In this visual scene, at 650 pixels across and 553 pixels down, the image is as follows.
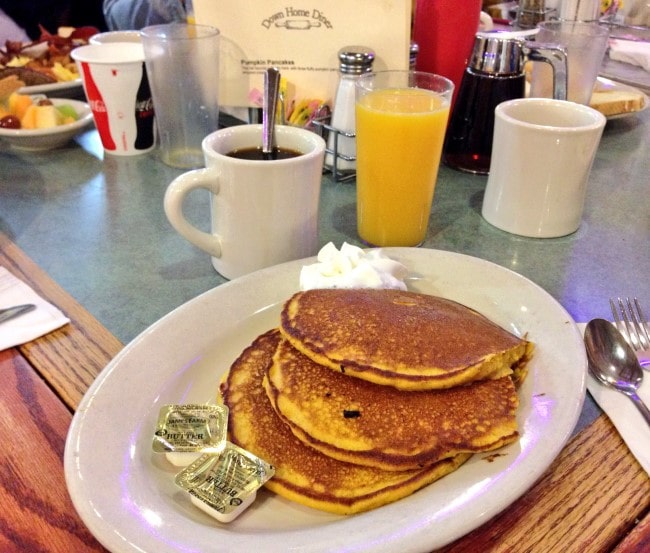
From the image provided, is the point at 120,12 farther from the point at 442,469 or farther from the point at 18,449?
the point at 442,469

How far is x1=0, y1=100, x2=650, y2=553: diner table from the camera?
23.8 inches

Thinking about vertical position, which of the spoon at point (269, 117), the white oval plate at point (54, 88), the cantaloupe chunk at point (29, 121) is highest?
the spoon at point (269, 117)

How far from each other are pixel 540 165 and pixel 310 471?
0.75m

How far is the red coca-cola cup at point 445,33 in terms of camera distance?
141cm

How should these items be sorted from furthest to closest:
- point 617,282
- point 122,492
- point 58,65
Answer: point 58,65 < point 617,282 < point 122,492

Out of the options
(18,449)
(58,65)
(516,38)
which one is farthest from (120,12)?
(18,449)

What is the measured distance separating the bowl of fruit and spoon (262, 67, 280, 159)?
664 mm

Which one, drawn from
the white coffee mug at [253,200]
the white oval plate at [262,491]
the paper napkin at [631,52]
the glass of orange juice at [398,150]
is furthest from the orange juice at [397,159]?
the paper napkin at [631,52]

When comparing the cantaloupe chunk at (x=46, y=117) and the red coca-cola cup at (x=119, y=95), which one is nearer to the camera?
the red coca-cola cup at (x=119, y=95)

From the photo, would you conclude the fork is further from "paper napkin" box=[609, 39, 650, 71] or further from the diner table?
"paper napkin" box=[609, 39, 650, 71]

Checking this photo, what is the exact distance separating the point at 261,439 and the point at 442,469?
200 millimetres

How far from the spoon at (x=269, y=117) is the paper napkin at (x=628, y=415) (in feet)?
2.02

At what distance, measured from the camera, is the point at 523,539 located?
0.59 metres

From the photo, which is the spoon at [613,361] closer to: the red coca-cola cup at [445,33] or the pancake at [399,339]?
the pancake at [399,339]
